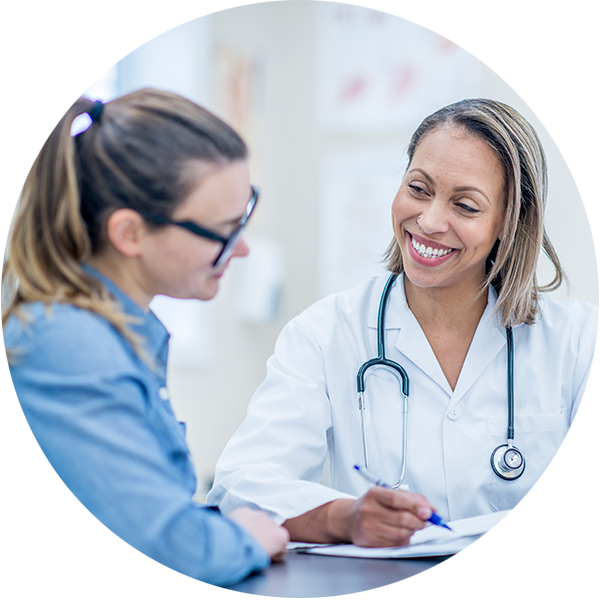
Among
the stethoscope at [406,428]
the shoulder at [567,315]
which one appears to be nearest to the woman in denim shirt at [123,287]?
the stethoscope at [406,428]

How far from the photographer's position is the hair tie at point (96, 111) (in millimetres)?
763

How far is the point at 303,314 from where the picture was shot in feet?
3.70

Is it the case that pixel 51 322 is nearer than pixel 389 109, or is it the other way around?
pixel 51 322

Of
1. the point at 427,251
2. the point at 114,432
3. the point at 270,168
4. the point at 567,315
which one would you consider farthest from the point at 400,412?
the point at 270,168

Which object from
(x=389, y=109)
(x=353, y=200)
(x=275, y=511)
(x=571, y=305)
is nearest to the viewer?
(x=275, y=511)

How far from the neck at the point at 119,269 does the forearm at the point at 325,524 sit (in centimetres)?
40

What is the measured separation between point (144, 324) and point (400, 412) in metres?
0.45

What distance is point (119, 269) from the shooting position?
2.53 ft

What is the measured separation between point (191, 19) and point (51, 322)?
1.83 feet

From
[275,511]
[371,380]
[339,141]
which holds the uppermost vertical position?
[339,141]

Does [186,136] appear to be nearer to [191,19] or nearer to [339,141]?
[191,19]

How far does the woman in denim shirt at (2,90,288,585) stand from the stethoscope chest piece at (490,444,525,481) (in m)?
0.44

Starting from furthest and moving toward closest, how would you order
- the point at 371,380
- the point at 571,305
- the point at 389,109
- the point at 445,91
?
the point at 389,109
the point at 445,91
the point at 571,305
the point at 371,380

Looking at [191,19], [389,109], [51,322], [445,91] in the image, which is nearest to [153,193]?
[51,322]
